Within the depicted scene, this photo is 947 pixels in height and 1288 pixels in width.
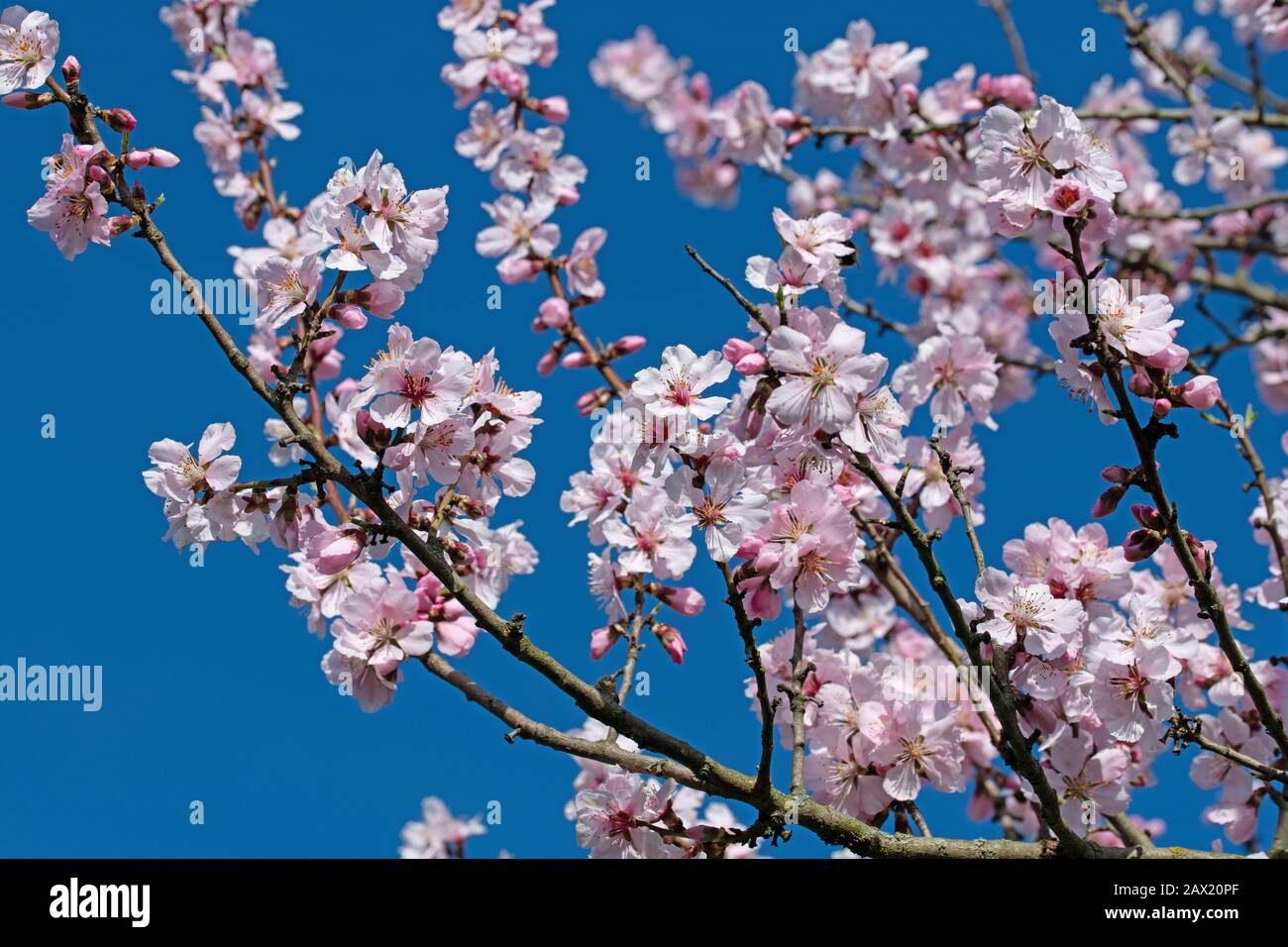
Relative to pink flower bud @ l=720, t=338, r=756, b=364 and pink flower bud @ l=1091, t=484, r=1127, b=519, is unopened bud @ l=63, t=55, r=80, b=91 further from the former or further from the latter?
pink flower bud @ l=1091, t=484, r=1127, b=519

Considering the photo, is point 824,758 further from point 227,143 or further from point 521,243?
point 227,143

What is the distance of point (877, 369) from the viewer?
256 cm

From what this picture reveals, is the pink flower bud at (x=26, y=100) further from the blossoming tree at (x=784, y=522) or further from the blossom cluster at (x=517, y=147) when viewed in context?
the blossom cluster at (x=517, y=147)

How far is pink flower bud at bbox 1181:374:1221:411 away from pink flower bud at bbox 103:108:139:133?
261 centimetres

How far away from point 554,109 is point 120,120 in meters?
2.44

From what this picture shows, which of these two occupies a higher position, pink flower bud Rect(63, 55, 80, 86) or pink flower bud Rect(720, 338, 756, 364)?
pink flower bud Rect(63, 55, 80, 86)

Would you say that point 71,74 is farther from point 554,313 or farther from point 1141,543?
point 1141,543

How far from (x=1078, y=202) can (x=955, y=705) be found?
4.43ft


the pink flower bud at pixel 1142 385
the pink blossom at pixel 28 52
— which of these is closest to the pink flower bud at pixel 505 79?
the pink blossom at pixel 28 52

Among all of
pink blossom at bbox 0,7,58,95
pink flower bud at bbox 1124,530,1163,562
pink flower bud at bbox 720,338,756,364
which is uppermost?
pink blossom at bbox 0,7,58,95

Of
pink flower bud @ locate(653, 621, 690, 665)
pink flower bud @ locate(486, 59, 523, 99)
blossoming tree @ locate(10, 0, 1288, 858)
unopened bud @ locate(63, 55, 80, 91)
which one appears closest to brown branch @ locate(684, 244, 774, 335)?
blossoming tree @ locate(10, 0, 1288, 858)

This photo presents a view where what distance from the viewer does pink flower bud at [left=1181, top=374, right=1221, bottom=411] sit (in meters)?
2.63

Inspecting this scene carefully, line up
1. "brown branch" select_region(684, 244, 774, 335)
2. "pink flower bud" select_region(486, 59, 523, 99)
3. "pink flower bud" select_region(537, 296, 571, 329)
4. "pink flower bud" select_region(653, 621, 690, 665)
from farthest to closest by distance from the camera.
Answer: "pink flower bud" select_region(486, 59, 523, 99) < "pink flower bud" select_region(537, 296, 571, 329) < "pink flower bud" select_region(653, 621, 690, 665) < "brown branch" select_region(684, 244, 774, 335)

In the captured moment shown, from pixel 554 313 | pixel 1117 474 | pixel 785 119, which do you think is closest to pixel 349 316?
pixel 554 313
